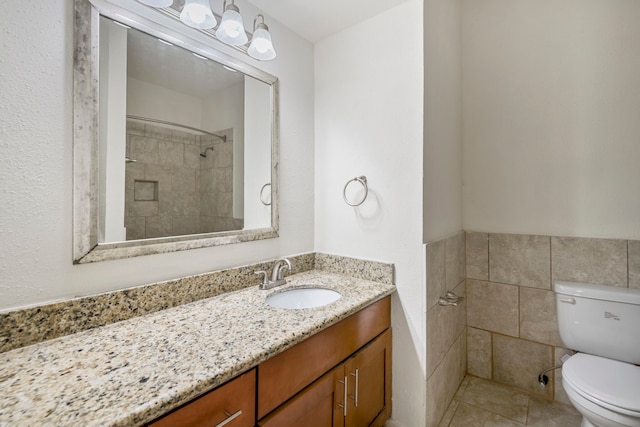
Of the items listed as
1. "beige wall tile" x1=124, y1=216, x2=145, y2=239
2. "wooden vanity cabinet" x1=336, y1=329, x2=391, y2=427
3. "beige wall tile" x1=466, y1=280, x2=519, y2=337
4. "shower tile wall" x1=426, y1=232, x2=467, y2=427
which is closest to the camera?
"beige wall tile" x1=124, y1=216, x2=145, y2=239

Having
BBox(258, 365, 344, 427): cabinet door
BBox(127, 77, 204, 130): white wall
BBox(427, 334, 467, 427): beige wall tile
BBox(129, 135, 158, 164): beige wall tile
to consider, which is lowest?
BBox(427, 334, 467, 427): beige wall tile

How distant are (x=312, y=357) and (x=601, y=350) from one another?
155 cm

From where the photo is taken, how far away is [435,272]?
4.91ft

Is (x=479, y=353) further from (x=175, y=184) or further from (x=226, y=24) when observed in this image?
(x=226, y=24)

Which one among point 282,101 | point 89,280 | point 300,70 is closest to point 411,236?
point 282,101

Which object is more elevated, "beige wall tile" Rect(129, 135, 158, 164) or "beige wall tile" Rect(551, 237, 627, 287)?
"beige wall tile" Rect(129, 135, 158, 164)

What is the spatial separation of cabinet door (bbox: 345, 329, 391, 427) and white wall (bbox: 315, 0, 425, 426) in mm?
72

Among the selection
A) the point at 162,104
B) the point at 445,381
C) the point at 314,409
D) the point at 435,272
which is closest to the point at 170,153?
the point at 162,104

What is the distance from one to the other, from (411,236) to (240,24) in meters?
1.25

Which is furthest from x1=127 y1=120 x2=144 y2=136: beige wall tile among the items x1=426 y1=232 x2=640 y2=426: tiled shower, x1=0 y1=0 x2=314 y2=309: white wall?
x1=426 y1=232 x2=640 y2=426: tiled shower

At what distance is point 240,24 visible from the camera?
1.25m

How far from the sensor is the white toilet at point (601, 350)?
3.81 ft

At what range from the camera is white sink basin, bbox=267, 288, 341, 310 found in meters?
1.41

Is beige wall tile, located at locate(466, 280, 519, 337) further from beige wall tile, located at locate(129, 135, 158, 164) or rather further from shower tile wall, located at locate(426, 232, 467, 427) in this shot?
beige wall tile, located at locate(129, 135, 158, 164)
